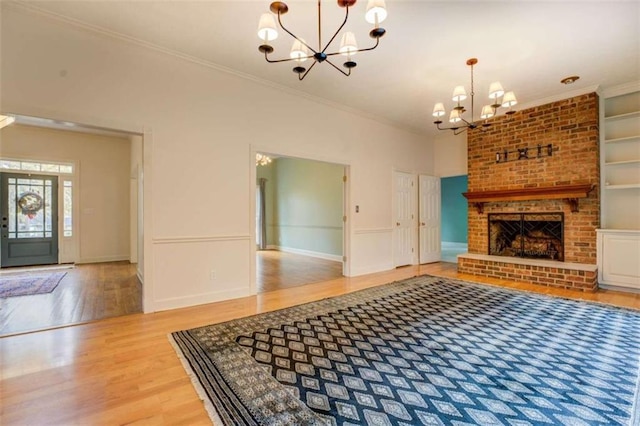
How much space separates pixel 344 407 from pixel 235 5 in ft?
11.0

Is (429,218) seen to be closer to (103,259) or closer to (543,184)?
(543,184)

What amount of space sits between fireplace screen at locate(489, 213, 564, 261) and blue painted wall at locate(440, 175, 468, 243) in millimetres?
4565

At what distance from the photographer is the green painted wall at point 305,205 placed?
295 inches

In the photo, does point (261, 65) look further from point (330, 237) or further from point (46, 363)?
point (330, 237)

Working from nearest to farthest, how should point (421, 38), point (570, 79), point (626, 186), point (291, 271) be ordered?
1. point (421, 38)
2. point (570, 79)
3. point (626, 186)
4. point (291, 271)

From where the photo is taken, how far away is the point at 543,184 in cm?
508

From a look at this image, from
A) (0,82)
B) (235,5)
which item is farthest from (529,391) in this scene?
(0,82)

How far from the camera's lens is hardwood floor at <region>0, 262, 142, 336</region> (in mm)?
3053

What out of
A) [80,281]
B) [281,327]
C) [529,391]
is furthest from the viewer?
[80,281]

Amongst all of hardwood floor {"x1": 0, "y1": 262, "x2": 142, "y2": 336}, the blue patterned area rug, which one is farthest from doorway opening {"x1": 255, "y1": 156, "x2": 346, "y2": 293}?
the blue patterned area rug

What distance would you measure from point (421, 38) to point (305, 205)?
19.0ft

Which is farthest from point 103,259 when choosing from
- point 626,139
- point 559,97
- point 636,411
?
point 626,139

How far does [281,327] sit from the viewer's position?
290 centimetres

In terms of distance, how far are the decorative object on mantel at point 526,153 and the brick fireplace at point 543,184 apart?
14 mm
